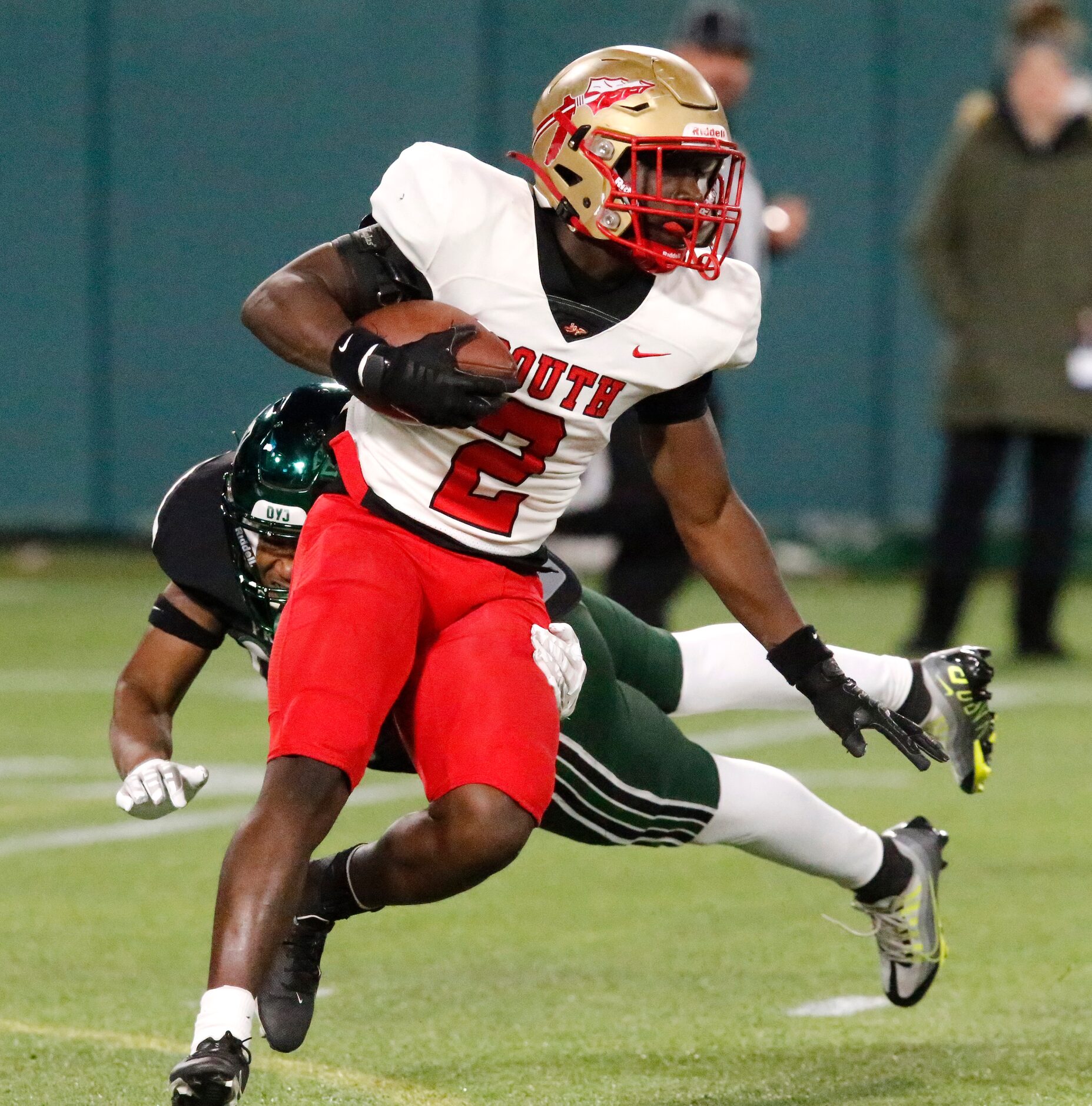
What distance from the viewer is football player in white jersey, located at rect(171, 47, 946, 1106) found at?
306cm

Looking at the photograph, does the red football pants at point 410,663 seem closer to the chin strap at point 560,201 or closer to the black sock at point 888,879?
the chin strap at point 560,201

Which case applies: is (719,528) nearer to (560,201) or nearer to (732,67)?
(560,201)

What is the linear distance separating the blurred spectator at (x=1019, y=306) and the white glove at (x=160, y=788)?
496cm

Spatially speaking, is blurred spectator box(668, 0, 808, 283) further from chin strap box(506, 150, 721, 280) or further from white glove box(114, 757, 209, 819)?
white glove box(114, 757, 209, 819)

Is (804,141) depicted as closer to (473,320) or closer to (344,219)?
(344,219)

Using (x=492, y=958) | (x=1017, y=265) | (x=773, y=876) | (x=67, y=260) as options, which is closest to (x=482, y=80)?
(x=67, y=260)

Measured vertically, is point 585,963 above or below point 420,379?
below

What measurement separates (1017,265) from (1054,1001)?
199 inches

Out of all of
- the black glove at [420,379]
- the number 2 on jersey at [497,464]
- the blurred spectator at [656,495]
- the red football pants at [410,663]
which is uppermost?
the black glove at [420,379]

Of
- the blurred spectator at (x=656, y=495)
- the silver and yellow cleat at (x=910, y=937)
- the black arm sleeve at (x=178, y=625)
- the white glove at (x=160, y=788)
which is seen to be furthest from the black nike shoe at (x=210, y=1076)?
the blurred spectator at (x=656, y=495)

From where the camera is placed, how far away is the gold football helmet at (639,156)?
131 inches

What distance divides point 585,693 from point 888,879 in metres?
0.74

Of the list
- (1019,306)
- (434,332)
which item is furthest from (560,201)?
(1019,306)

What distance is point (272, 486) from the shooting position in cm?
357
